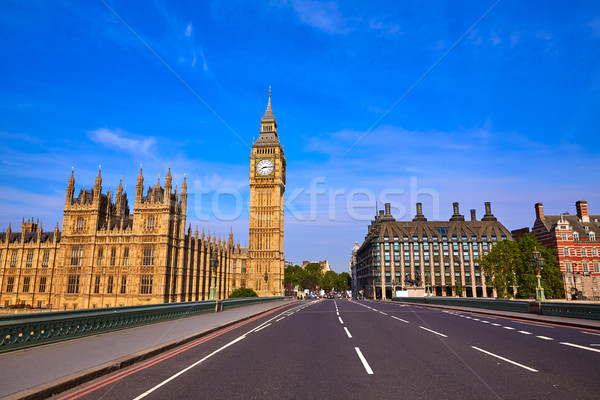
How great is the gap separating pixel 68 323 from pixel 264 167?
92953mm

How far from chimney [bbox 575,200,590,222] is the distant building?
1135 inches

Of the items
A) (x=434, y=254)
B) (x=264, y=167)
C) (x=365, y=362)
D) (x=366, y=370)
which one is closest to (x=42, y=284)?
(x=264, y=167)

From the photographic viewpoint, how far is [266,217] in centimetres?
10088

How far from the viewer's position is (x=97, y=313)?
13734mm

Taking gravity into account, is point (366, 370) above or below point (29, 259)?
below

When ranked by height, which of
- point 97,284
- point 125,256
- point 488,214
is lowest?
point 97,284

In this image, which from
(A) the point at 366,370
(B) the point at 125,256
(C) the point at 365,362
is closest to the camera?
(A) the point at 366,370

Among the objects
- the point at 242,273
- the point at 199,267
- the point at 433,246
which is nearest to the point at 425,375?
the point at 199,267

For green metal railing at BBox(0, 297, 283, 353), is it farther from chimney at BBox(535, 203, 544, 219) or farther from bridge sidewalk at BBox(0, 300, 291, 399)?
chimney at BBox(535, 203, 544, 219)

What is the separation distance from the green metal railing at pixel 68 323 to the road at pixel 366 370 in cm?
388

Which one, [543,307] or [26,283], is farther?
[26,283]

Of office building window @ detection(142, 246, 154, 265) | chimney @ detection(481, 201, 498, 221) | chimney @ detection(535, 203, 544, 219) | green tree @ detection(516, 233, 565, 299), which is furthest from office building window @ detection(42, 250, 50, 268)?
chimney @ detection(481, 201, 498, 221)

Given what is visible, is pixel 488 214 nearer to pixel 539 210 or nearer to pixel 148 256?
pixel 539 210

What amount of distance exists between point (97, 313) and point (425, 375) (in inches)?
472
